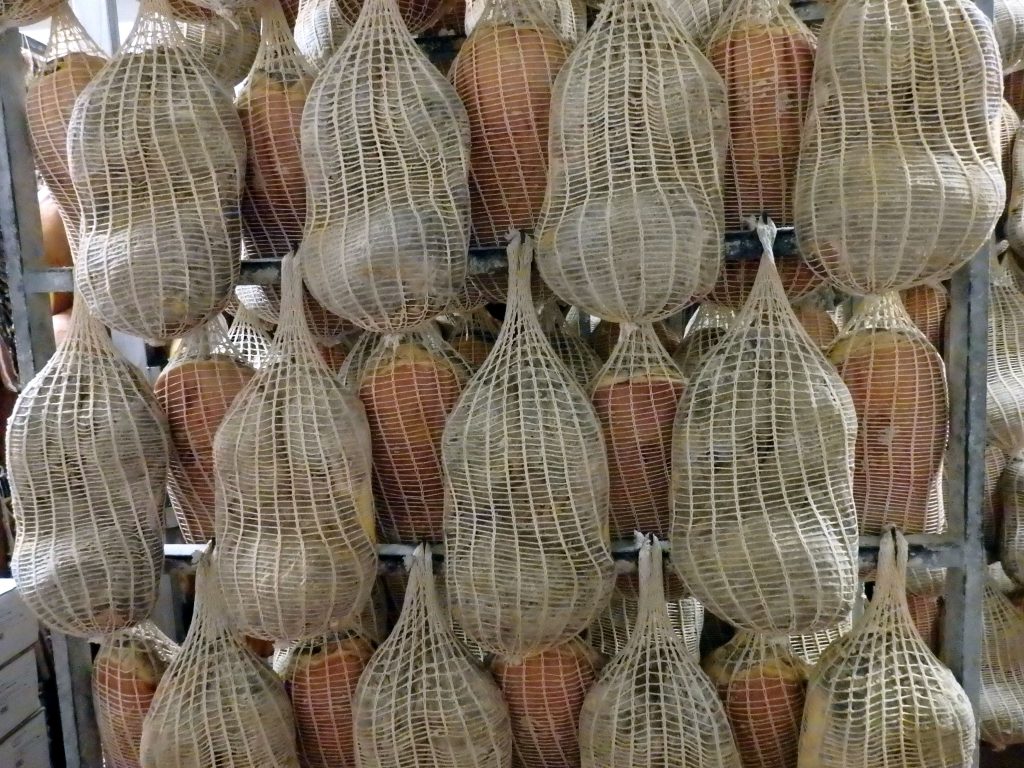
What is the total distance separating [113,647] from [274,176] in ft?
3.47

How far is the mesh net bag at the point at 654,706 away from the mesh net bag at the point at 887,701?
174 millimetres

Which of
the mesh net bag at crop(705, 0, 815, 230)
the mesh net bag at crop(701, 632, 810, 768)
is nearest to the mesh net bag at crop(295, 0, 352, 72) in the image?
the mesh net bag at crop(705, 0, 815, 230)

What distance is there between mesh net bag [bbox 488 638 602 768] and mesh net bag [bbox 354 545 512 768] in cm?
5

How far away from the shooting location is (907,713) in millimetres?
1541

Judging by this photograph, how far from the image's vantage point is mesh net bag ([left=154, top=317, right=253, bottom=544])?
1.85 meters

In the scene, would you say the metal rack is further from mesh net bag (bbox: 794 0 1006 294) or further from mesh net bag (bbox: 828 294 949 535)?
mesh net bag (bbox: 794 0 1006 294)

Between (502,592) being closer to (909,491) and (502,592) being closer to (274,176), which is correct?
(909,491)

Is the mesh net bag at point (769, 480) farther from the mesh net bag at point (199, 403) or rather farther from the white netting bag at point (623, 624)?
the mesh net bag at point (199, 403)

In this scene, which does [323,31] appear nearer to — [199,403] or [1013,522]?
[199,403]

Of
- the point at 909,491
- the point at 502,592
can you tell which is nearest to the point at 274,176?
the point at 502,592

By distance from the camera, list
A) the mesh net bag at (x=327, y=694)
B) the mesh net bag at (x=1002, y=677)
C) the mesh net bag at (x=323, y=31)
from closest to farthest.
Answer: the mesh net bag at (x=327, y=694) < the mesh net bag at (x=323, y=31) < the mesh net bag at (x=1002, y=677)

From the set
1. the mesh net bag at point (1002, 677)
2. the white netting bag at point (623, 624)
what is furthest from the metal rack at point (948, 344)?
the mesh net bag at point (1002, 677)

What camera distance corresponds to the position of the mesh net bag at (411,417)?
5.66ft

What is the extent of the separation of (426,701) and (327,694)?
0.92 feet
